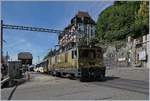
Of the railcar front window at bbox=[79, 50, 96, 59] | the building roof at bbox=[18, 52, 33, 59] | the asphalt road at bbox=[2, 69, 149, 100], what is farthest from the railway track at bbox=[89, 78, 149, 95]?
the building roof at bbox=[18, 52, 33, 59]

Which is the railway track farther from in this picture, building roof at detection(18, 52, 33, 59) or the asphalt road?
building roof at detection(18, 52, 33, 59)

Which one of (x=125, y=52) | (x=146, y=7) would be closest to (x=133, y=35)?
(x=125, y=52)

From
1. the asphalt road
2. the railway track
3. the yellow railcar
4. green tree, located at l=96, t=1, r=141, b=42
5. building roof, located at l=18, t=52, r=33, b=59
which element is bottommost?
the asphalt road

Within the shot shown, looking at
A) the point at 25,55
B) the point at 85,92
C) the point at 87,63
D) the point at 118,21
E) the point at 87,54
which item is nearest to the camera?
the point at 85,92

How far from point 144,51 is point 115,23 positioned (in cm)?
3922

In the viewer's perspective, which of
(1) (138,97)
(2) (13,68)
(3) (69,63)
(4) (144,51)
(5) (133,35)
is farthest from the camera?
(5) (133,35)

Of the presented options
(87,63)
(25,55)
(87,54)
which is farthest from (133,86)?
(25,55)

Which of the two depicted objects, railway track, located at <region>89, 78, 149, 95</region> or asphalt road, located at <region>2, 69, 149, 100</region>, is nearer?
asphalt road, located at <region>2, 69, 149, 100</region>

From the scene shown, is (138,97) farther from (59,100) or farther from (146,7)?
(146,7)

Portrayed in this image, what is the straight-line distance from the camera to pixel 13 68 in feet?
129

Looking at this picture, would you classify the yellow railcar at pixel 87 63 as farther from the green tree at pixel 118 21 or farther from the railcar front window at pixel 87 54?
the green tree at pixel 118 21

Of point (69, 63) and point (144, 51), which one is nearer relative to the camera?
point (69, 63)

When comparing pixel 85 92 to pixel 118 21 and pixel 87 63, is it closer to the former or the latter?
pixel 87 63

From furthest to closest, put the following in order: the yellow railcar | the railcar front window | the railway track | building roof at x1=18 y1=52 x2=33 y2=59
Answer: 1. building roof at x1=18 y1=52 x2=33 y2=59
2. the railcar front window
3. the yellow railcar
4. the railway track
